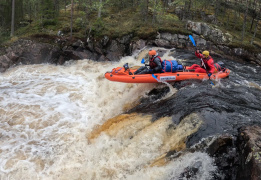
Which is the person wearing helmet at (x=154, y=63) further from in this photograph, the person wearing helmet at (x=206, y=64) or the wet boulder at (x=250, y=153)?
the wet boulder at (x=250, y=153)

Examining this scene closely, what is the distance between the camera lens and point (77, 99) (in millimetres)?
9008

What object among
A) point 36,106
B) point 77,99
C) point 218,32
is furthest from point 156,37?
point 36,106

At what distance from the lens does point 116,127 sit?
252 inches

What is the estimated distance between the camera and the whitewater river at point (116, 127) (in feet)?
16.3

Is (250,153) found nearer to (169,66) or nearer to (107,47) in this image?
(169,66)

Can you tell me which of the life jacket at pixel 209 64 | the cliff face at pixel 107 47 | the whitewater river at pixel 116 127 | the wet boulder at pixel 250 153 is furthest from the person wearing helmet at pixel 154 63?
the cliff face at pixel 107 47

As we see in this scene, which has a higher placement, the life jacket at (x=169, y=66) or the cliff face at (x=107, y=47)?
the life jacket at (x=169, y=66)

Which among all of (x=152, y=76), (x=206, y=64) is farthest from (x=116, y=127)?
(x=206, y=64)

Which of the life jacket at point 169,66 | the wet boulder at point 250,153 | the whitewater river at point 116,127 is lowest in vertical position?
the whitewater river at point 116,127

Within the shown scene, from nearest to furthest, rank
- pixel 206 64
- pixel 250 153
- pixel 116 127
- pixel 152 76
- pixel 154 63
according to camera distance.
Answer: pixel 250 153, pixel 116 127, pixel 152 76, pixel 154 63, pixel 206 64

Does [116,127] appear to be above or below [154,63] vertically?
below

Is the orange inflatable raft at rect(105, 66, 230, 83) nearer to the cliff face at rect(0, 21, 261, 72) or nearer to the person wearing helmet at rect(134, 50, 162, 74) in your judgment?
the person wearing helmet at rect(134, 50, 162, 74)

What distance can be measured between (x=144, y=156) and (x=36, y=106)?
5162 millimetres

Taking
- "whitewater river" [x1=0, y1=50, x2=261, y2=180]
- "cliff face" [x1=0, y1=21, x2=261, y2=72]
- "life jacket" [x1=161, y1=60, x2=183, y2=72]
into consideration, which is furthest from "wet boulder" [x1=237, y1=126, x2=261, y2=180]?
"cliff face" [x1=0, y1=21, x2=261, y2=72]
